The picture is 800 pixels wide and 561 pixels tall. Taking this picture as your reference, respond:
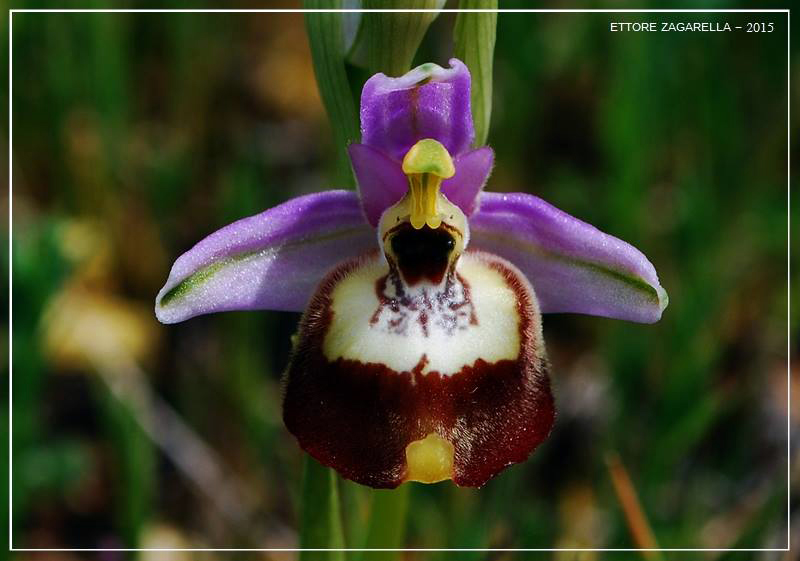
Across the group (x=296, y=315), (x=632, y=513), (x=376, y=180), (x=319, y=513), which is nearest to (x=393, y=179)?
(x=376, y=180)

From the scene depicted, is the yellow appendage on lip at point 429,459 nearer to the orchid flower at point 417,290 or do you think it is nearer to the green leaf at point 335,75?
the orchid flower at point 417,290

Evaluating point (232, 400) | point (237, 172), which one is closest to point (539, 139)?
point (237, 172)

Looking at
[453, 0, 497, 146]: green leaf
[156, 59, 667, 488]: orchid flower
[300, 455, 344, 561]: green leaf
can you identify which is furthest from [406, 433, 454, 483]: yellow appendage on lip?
[453, 0, 497, 146]: green leaf

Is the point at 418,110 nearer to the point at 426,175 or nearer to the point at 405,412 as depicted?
the point at 426,175

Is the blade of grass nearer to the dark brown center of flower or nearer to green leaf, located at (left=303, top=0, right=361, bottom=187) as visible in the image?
the dark brown center of flower

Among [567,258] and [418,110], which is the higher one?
[418,110]

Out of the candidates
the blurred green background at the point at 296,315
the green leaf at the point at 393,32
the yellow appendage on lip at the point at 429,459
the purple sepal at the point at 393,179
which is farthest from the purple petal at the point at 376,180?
the blurred green background at the point at 296,315
